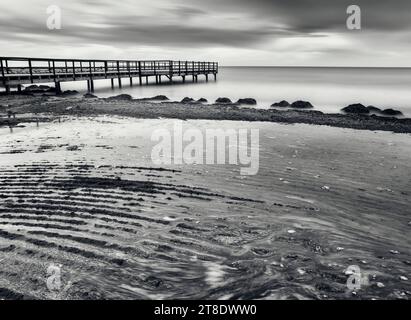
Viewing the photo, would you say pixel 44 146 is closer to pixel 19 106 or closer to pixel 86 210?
pixel 86 210

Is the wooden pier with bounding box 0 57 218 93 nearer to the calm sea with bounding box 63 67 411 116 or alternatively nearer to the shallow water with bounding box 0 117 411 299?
the calm sea with bounding box 63 67 411 116

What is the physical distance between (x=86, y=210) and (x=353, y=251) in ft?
15.1

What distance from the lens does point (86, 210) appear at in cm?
624

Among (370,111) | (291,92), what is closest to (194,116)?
(370,111)

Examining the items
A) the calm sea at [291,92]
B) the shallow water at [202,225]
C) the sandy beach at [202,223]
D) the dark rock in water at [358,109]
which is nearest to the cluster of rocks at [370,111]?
the dark rock in water at [358,109]

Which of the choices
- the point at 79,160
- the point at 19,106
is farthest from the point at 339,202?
the point at 19,106

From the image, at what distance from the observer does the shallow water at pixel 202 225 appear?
4180 millimetres

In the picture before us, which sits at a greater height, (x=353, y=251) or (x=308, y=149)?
(x=308, y=149)

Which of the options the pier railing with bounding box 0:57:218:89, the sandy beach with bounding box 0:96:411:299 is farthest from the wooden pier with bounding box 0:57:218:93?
the sandy beach with bounding box 0:96:411:299

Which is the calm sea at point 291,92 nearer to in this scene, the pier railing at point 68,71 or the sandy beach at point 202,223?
the pier railing at point 68,71

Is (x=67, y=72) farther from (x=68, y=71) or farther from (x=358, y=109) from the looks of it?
(x=358, y=109)

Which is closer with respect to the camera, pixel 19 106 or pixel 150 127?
pixel 150 127
